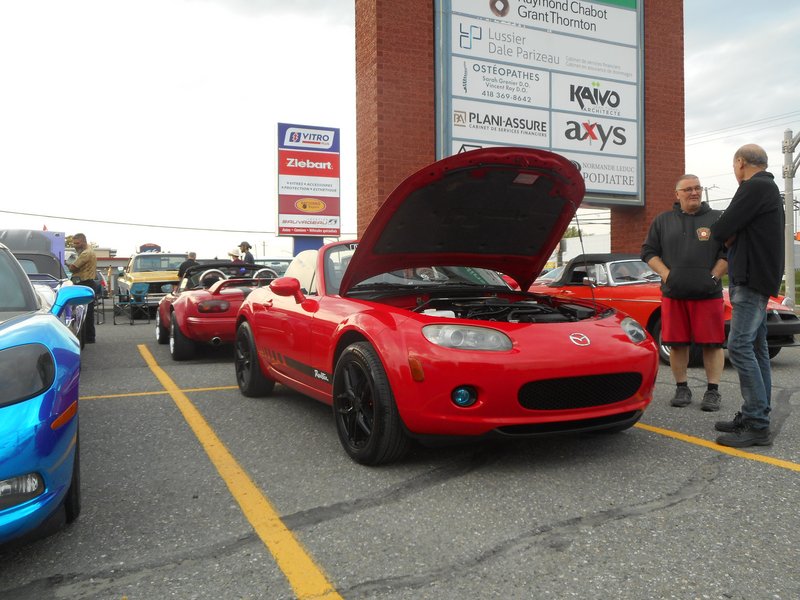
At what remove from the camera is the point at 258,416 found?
4805 mm

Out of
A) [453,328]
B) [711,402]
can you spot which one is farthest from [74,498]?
[711,402]

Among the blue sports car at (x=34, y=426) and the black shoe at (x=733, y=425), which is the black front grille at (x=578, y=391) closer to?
the black shoe at (x=733, y=425)

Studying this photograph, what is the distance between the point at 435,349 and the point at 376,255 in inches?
44.3

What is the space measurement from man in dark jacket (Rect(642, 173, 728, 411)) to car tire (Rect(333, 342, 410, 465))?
2.57 m

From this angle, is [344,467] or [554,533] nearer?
[554,533]

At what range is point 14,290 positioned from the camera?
3217mm

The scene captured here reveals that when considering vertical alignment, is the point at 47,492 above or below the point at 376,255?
below

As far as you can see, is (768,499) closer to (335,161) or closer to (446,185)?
(446,185)

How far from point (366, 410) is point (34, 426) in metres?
1.70

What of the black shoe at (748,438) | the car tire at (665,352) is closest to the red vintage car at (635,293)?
the car tire at (665,352)

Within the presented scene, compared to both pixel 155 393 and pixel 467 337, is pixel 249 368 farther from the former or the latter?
pixel 467 337

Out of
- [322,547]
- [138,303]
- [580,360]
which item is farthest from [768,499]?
[138,303]

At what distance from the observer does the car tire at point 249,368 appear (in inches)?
209

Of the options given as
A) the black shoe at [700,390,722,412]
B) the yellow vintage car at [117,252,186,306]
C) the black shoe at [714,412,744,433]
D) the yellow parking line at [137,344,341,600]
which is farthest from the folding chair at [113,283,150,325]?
the black shoe at [714,412,744,433]
